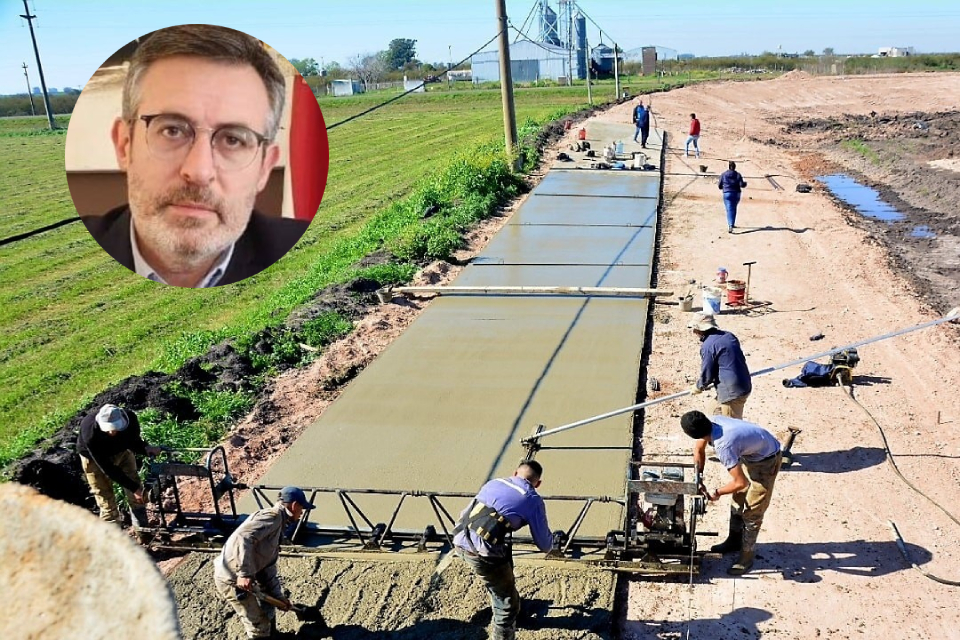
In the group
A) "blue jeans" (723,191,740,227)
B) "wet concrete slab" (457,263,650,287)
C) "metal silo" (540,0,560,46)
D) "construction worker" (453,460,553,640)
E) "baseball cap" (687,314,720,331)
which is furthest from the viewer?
"metal silo" (540,0,560,46)

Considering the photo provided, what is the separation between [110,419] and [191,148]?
2.97 meters

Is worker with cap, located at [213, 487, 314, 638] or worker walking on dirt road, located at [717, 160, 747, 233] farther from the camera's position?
worker walking on dirt road, located at [717, 160, 747, 233]

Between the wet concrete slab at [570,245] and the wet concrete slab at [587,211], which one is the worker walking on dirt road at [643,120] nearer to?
the wet concrete slab at [587,211]

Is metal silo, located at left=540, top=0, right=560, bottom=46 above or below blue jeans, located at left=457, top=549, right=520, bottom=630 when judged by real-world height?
above

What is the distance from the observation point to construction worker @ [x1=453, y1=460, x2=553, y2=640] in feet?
17.5

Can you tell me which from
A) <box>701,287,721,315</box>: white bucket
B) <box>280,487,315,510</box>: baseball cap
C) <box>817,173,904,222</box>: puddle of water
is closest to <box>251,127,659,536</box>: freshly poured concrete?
<box>701,287,721,315</box>: white bucket

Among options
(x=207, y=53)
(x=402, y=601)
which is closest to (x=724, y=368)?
(x=402, y=601)

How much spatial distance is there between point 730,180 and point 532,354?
25.9ft

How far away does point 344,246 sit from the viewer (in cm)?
1898

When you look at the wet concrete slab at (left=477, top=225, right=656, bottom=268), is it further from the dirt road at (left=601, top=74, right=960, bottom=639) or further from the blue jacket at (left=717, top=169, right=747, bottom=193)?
the blue jacket at (left=717, top=169, right=747, bottom=193)

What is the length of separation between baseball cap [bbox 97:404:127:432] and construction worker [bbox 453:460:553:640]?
3160 millimetres

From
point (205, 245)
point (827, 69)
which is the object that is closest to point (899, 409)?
point (205, 245)

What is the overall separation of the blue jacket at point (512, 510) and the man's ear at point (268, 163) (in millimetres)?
2530

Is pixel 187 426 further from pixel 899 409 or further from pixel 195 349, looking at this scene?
pixel 899 409
